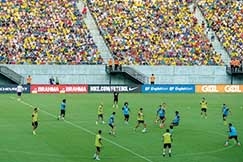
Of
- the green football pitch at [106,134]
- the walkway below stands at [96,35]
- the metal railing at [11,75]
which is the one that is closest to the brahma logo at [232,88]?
the green football pitch at [106,134]

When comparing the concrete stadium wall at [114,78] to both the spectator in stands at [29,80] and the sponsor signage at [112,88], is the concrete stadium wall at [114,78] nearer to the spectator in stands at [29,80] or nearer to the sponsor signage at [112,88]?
the spectator in stands at [29,80]

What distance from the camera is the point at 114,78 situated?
66375 millimetres

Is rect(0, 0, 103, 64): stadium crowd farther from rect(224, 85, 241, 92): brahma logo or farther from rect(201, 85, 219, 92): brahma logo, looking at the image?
rect(224, 85, 241, 92): brahma logo

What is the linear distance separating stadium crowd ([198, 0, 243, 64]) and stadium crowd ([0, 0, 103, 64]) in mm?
15218

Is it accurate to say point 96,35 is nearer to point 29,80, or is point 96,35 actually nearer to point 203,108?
point 29,80

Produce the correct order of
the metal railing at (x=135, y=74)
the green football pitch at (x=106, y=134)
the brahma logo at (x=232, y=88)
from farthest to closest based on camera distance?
the brahma logo at (x=232, y=88) < the metal railing at (x=135, y=74) < the green football pitch at (x=106, y=134)

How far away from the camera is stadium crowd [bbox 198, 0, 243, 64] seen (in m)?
73.0

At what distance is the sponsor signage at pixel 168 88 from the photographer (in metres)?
64.8

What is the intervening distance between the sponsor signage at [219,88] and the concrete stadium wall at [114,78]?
5.66ft

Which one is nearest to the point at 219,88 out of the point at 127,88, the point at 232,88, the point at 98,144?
the point at 232,88

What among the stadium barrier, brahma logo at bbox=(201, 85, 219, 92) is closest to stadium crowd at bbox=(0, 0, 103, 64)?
the stadium barrier

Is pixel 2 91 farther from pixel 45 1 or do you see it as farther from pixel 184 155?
pixel 184 155

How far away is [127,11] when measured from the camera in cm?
7275

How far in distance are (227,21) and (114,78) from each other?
17170 millimetres
